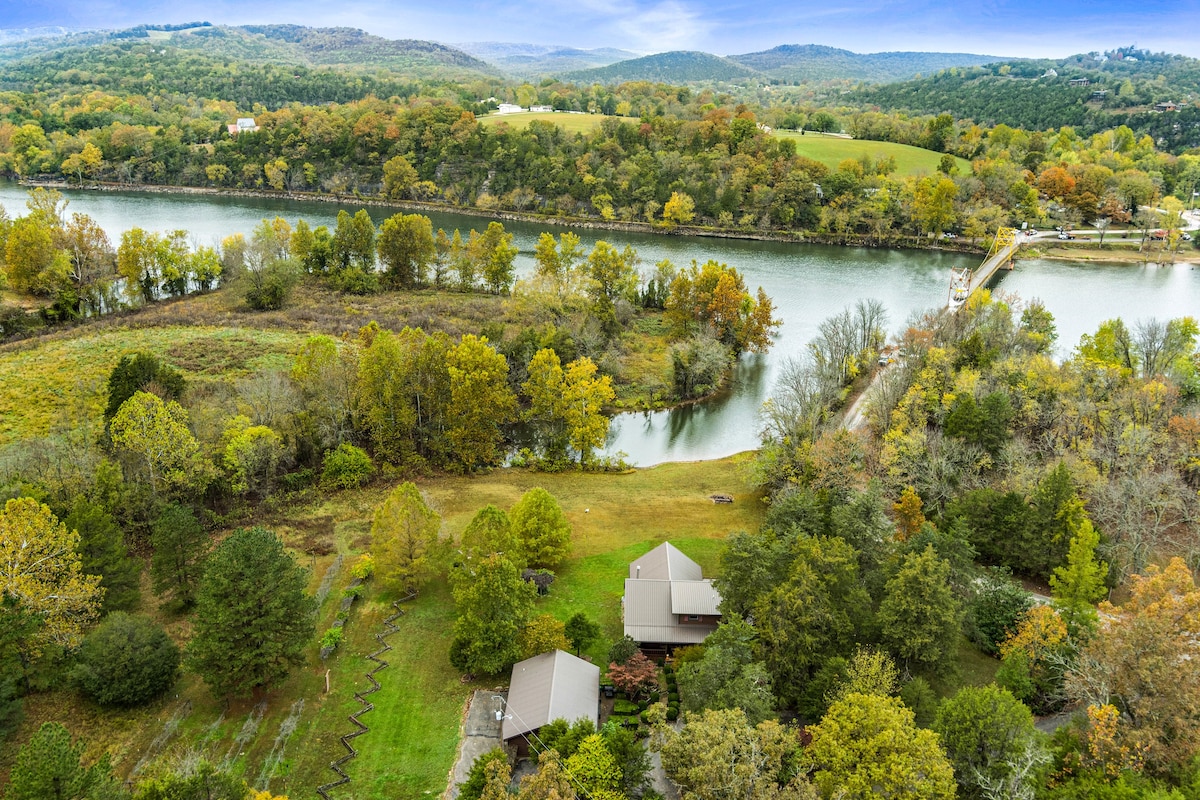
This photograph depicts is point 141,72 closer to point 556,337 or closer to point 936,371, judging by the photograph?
point 556,337

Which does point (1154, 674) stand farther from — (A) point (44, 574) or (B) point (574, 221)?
(B) point (574, 221)

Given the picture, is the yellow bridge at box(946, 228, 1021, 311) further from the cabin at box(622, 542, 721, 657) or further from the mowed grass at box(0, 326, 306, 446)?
the mowed grass at box(0, 326, 306, 446)

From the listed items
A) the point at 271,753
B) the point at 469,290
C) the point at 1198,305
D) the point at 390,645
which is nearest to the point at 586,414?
the point at 390,645

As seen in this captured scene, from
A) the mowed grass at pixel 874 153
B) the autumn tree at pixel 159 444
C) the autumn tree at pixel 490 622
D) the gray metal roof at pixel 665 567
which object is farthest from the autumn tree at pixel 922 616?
the mowed grass at pixel 874 153

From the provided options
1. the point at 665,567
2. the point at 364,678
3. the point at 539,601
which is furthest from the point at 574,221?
the point at 364,678

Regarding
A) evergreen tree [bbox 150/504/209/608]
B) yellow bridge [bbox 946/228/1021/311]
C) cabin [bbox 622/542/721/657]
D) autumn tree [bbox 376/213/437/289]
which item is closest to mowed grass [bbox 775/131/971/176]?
yellow bridge [bbox 946/228/1021/311]

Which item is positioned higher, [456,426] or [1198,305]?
[1198,305]
